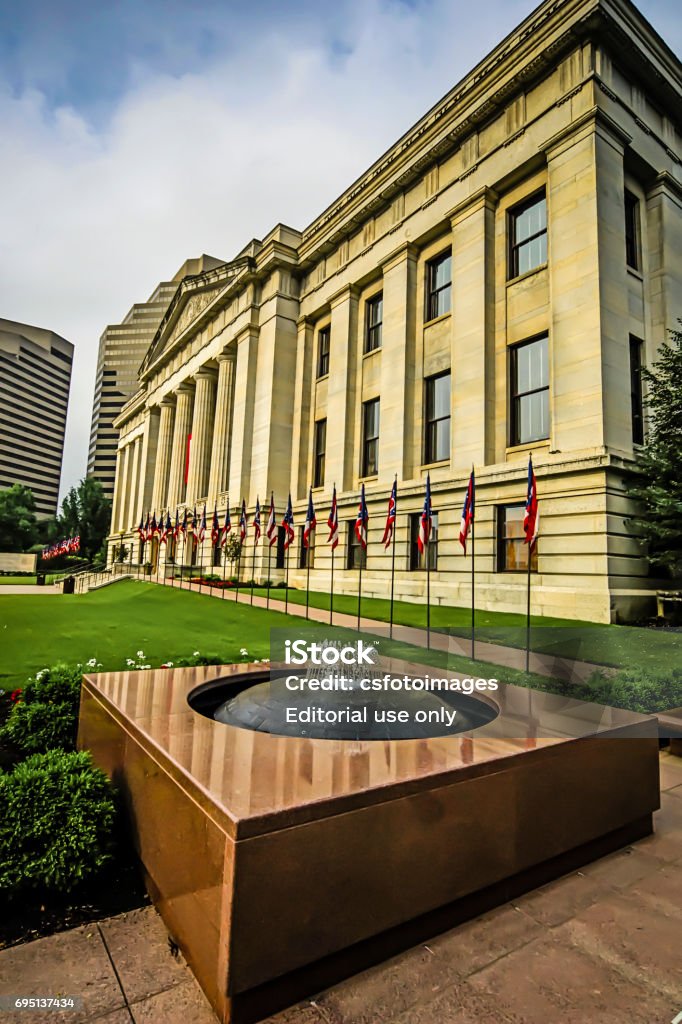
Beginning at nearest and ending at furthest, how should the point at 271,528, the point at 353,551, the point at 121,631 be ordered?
the point at 121,631
the point at 271,528
the point at 353,551

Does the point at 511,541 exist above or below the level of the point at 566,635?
above

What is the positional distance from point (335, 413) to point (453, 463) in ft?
30.5

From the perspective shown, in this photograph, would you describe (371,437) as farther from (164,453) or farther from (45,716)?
(164,453)

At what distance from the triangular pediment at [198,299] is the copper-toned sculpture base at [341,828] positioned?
3625 centimetres

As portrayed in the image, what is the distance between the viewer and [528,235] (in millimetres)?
21094

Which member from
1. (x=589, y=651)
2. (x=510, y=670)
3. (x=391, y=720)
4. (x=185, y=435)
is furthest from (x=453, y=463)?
(x=185, y=435)

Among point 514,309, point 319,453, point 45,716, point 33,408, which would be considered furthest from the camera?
point 33,408

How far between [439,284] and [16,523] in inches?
2956

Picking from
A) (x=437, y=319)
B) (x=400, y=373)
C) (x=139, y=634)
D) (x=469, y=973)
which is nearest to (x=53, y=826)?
(x=469, y=973)

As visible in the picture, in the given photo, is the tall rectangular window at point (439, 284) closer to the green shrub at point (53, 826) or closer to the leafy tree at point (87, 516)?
the green shrub at point (53, 826)

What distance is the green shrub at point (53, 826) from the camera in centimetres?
354

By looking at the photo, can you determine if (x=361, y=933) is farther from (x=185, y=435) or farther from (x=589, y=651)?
(x=185, y=435)

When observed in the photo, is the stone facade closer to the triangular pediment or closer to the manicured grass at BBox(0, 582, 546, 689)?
the manicured grass at BBox(0, 582, 546, 689)

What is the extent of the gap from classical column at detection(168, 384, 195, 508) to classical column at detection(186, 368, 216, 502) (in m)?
4.62
